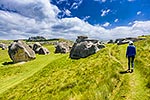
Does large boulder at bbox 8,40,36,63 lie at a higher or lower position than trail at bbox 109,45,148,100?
lower

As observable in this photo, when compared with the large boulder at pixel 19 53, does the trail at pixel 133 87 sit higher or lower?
higher

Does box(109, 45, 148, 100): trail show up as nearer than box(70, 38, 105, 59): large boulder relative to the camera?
Yes

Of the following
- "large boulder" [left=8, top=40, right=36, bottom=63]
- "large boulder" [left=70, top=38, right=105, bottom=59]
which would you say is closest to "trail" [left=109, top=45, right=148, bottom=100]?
"large boulder" [left=70, top=38, right=105, bottom=59]

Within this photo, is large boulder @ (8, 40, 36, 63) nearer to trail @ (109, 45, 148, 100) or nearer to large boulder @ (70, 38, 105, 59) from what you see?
large boulder @ (70, 38, 105, 59)

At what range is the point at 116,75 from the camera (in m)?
27.4

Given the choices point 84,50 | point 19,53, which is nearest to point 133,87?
point 84,50

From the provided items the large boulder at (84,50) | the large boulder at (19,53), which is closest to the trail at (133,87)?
the large boulder at (84,50)

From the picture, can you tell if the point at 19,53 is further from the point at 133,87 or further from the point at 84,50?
the point at 133,87

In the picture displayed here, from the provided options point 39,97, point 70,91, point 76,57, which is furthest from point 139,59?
point 76,57

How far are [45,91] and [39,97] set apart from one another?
177cm

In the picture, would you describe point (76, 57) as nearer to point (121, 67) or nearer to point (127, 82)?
point (121, 67)

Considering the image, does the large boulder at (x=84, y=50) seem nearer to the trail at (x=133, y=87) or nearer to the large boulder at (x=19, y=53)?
the large boulder at (x=19, y=53)

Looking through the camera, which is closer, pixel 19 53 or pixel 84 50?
pixel 84 50

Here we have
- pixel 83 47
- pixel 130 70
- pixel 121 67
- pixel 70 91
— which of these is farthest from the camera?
pixel 83 47
